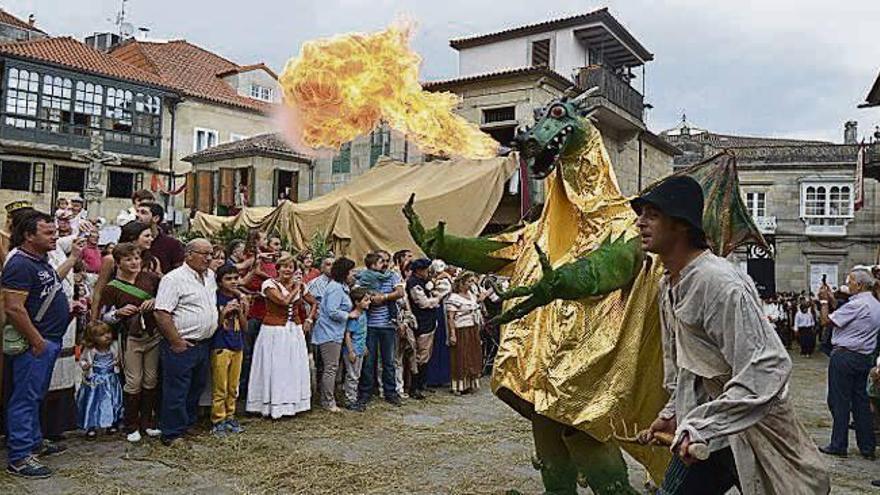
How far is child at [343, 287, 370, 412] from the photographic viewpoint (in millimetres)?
7965

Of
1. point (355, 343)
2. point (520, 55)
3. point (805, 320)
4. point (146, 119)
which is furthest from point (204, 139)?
point (355, 343)

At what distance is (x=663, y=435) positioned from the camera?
8.65 feet

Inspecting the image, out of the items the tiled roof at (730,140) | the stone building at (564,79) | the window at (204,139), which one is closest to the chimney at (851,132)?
the tiled roof at (730,140)

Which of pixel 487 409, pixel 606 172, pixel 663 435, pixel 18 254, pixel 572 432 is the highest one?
pixel 606 172

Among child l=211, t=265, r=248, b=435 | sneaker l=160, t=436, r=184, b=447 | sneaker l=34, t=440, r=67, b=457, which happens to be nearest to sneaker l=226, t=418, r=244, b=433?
child l=211, t=265, r=248, b=435

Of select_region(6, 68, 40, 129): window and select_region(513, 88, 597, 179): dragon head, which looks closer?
select_region(513, 88, 597, 179): dragon head

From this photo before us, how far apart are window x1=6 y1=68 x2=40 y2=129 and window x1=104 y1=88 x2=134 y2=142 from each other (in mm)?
2637

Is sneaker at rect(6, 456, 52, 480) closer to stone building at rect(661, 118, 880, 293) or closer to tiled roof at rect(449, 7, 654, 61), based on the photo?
tiled roof at rect(449, 7, 654, 61)

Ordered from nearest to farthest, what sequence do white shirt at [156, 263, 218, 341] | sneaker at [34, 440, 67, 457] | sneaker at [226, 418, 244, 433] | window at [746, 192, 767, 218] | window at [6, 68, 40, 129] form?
1. sneaker at [34, 440, 67, 457]
2. white shirt at [156, 263, 218, 341]
3. sneaker at [226, 418, 244, 433]
4. window at [6, 68, 40, 129]
5. window at [746, 192, 767, 218]

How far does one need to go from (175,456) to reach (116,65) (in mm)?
28333

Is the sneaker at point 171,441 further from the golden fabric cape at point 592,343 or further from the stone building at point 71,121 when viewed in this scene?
the stone building at point 71,121

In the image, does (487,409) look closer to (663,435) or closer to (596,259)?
(596,259)

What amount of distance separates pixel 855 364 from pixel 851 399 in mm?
351

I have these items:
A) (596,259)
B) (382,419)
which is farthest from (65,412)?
(596,259)
